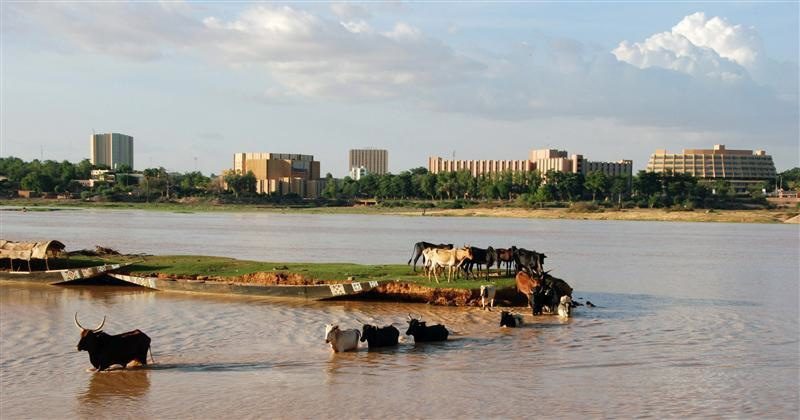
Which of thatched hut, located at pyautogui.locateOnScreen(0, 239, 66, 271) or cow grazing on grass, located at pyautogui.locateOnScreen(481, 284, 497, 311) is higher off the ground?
thatched hut, located at pyautogui.locateOnScreen(0, 239, 66, 271)

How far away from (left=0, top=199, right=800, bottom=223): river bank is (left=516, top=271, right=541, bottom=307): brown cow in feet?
354

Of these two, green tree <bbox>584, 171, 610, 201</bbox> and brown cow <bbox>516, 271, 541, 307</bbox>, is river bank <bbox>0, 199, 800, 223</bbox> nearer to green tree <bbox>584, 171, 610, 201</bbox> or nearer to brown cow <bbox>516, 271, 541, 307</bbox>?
green tree <bbox>584, 171, 610, 201</bbox>

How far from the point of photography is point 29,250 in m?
30.9

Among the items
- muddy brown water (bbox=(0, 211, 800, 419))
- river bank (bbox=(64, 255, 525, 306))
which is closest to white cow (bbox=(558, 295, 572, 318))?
muddy brown water (bbox=(0, 211, 800, 419))

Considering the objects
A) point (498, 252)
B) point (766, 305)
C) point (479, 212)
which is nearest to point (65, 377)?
point (498, 252)

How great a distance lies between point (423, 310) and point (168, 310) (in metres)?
7.21

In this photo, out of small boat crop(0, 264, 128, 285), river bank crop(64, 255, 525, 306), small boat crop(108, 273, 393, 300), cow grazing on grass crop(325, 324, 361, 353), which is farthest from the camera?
small boat crop(0, 264, 128, 285)

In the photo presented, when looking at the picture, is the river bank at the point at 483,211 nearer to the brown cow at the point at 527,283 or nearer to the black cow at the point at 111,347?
the brown cow at the point at 527,283

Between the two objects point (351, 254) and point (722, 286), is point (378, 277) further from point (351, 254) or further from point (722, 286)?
point (351, 254)

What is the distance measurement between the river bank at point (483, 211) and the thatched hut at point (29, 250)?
106714 millimetres

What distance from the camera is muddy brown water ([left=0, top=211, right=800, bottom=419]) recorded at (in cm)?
1395

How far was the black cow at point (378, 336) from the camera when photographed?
18.2 metres

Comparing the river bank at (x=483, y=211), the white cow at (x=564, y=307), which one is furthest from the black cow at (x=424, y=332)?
the river bank at (x=483, y=211)

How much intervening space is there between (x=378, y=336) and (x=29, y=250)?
59.4ft
